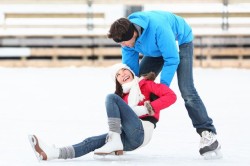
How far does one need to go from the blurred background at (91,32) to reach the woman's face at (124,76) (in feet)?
26.1

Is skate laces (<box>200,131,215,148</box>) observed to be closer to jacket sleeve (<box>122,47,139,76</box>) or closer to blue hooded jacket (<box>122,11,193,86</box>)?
blue hooded jacket (<box>122,11,193,86</box>)

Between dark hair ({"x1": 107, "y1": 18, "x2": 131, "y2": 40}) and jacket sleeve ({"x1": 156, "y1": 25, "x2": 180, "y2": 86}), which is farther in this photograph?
jacket sleeve ({"x1": 156, "y1": 25, "x2": 180, "y2": 86})

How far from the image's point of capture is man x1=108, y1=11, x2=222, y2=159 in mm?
3055

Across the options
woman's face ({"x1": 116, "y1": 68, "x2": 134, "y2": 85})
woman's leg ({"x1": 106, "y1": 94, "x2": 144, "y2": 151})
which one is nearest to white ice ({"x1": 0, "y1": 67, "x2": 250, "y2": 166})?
woman's leg ({"x1": 106, "y1": 94, "x2": 144, "y2": 151})

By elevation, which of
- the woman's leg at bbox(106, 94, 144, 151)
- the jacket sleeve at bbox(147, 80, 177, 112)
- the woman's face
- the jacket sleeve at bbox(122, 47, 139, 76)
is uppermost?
the jacket sleeve at bbox(122, 47, 139, 76)

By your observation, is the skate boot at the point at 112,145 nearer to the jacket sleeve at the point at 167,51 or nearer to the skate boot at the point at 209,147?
the jacket sleeve at the point at 167,51

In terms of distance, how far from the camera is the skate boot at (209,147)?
3223mm

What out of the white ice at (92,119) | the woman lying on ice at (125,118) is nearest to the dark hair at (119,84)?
the woman lying on ice at (125,118)

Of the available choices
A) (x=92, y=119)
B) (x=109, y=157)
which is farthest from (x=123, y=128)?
(x=92, y=119)

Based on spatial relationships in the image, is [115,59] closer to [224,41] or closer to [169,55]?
[224,41]

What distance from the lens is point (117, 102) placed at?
304 cm

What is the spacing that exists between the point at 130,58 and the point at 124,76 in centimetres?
22

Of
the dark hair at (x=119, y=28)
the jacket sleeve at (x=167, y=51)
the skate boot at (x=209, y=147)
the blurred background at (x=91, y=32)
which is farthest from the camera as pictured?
A: the blurred background at (x=91, y=32)

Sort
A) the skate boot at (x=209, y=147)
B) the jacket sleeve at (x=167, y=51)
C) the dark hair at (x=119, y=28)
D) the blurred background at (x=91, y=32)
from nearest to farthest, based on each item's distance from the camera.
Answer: the dark hair at (x=119, y=28), the jacket sleeve at (x=167, y=51), the skate boot at (x=209, y=147), the blurred background at (x=91, y=32)
